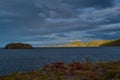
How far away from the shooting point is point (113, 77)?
18.3 m

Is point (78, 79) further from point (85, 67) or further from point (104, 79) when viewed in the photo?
point (85, 67)

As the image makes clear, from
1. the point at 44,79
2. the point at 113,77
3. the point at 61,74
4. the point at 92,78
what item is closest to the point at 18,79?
the point at 44,79

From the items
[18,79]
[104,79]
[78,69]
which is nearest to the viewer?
[104,79]

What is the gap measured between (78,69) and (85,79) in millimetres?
7767

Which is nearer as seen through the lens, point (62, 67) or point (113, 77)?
point (113, 77)

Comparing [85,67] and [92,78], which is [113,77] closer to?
[92,78]

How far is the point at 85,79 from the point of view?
19000 mm

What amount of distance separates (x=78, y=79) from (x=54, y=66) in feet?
29.8

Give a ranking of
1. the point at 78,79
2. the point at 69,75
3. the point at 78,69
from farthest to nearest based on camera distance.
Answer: the point at 78,69 → the point at 69,75 → the point at 78,79

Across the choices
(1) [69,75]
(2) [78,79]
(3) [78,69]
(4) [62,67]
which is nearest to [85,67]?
(3) [78,69]

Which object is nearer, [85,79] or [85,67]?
[85,79]

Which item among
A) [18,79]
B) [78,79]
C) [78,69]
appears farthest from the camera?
[78,69]

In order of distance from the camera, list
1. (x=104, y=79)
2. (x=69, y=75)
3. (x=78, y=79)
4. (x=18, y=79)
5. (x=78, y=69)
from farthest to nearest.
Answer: (x=78, y=69)
(x=69, y=75)
(x=18, y=79)
(x=78, y=79)
(x=104, y=79)

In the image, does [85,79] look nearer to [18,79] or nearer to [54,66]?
[18,79]
